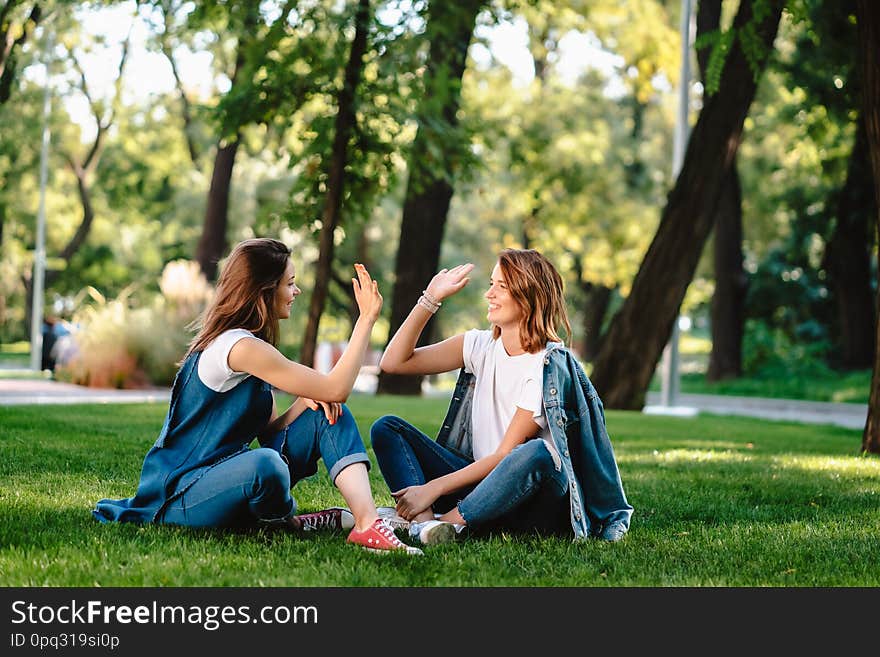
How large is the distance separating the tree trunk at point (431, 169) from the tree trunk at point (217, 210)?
751 centimetres

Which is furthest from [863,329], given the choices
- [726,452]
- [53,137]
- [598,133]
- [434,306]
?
[53,137]

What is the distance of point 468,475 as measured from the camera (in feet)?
17.7

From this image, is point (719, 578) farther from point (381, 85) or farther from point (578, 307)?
point (578, 307)

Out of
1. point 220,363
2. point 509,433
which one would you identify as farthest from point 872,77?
point 220,363

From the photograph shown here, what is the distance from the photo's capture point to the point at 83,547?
4797mm

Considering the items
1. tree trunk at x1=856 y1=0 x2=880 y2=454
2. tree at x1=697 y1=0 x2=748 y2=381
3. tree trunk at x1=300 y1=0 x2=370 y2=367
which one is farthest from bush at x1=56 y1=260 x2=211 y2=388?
tree trunk at x1=856 y1=0 x2=880 y2=454

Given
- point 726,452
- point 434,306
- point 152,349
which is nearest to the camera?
point 434,306

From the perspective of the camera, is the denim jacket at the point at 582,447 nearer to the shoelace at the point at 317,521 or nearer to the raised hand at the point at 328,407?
the raised hand at the point at 328,407

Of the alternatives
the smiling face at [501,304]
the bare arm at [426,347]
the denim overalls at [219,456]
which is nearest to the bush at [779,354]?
the bare arm at [426,347]

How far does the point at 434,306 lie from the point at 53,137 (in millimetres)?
37421

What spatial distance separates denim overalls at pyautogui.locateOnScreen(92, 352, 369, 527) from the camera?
4.94 meters

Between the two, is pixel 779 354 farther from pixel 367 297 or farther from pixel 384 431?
pixel 367 297

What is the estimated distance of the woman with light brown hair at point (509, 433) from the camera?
207 inches

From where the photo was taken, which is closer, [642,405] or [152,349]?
[642,405]
